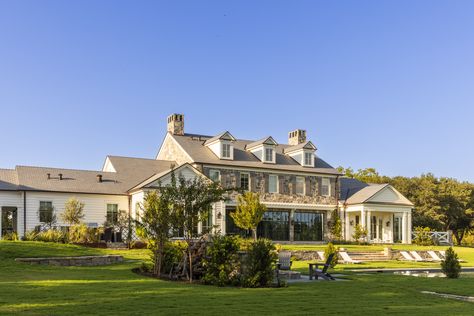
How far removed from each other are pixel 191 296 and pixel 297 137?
37516mm

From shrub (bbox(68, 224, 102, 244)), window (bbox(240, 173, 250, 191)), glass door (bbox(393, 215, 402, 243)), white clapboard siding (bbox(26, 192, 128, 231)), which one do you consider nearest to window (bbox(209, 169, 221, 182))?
window (bbox(240, 173, 250, 191))

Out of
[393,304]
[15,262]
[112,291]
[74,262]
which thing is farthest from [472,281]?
[15,262]

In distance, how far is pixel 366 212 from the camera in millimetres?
44500

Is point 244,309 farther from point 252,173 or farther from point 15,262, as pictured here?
point 252,173

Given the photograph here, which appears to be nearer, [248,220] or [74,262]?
[74,262]

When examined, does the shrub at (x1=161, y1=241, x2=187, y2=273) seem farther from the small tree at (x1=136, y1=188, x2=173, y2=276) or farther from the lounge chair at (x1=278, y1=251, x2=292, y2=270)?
the lounge chair at (x1=278, y1=251, x2=292, y2=270)

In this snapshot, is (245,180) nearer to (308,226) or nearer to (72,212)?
(308,226)

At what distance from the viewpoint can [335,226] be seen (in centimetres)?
4484

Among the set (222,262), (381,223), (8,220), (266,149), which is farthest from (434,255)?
(8,220)

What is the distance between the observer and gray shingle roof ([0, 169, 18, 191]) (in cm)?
3406

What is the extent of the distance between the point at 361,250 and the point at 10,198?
2200 cm

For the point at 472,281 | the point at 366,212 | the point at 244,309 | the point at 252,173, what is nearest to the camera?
the point at 244,309

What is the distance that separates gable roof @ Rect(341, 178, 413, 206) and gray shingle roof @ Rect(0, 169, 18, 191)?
2554 cm

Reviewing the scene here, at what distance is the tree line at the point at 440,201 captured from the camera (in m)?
55.3
